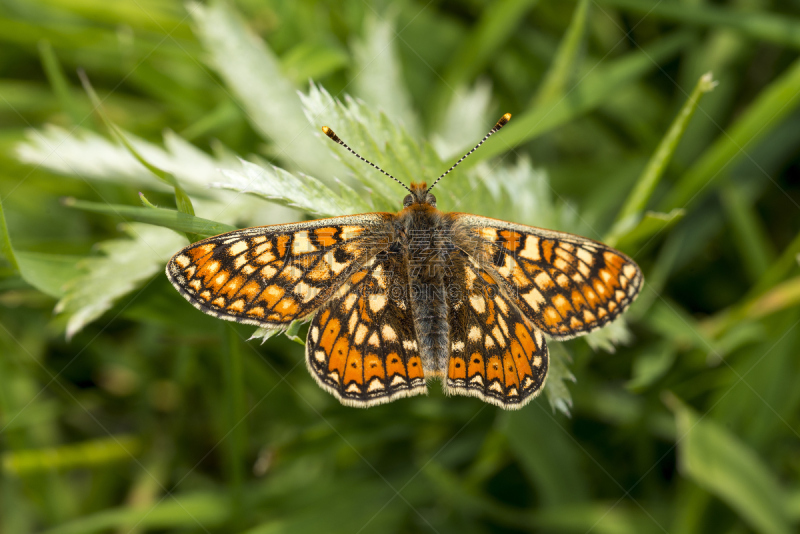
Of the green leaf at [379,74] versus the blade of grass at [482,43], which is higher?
the blade of grass at [482,43]

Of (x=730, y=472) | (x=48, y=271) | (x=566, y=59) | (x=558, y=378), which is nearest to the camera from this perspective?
(x=558, y=378)

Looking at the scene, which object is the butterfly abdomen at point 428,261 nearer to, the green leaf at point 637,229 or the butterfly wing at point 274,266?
the butterfly wing at point 274,266

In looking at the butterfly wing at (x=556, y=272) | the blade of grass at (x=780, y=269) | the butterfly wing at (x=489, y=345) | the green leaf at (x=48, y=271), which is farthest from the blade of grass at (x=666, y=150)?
the green leaf at (x=48, y=271)

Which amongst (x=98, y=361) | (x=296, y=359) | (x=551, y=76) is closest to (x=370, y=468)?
(x=296, y=359)

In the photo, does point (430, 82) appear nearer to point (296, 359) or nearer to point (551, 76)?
point (551, 76)

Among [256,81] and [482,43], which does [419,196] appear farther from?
[482,43]

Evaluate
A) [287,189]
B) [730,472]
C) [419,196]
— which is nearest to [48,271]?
[287,189]

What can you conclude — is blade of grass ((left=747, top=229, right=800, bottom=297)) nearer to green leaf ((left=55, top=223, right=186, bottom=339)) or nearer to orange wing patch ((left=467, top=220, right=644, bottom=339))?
orange wing patch ((left=467, top=220, right=644, bottom=339))

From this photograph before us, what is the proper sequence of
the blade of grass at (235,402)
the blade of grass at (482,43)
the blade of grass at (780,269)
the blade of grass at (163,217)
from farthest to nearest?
1. the blade of grass at (482,43)
2. the blade of grass at (780,269)
3. the blade of grass at (235,402)
4. the blade of grass at (163,217)
